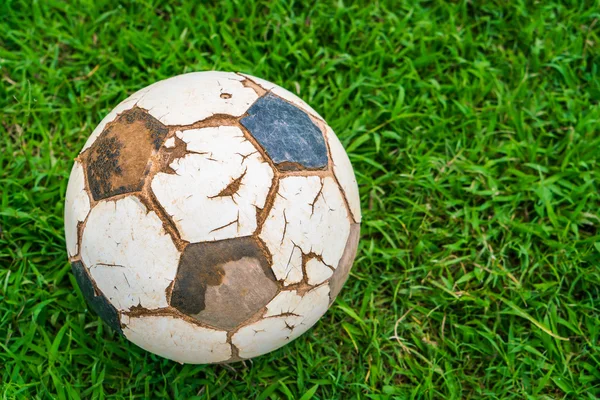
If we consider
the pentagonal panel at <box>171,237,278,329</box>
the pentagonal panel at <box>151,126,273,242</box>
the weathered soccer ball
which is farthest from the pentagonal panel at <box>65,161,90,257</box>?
the pentagonal panel at <box>171,237,278,329</box>

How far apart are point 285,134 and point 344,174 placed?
26cm

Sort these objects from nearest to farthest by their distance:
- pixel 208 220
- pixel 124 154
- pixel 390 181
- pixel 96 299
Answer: pixel 208 220, pixel 124 154, pixel 96 299, pixel 390 181

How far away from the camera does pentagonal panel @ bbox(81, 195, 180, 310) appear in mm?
1604

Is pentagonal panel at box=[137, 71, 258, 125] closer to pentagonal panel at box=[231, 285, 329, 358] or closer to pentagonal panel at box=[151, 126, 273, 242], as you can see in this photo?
pentagonal panel at box=[151, 126, 273, 242]

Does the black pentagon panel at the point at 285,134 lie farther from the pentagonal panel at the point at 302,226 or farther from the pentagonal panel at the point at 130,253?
the pentagonal panel at the point at 130,253

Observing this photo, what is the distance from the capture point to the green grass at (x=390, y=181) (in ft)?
7.22

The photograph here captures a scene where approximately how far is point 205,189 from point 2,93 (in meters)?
1.57

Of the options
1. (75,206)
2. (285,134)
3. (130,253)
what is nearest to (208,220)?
(130,253)

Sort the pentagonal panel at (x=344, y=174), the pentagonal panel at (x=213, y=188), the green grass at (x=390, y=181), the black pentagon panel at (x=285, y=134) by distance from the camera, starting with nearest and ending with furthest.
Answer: the pentagonal panel at (x=213, y=188), the black pentagon panel at (x=285, y=134), the pentagonal panel at (x=344, y=174), the green grass at (x=390, y=181)

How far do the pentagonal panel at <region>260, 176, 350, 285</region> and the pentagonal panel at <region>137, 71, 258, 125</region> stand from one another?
307mm

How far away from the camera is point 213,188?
1.60 meters

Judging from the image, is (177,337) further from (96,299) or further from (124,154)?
(124,154)

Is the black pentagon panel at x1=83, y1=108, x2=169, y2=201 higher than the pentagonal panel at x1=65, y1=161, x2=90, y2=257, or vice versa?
the black pentagon panel at x1=83, y1=108, x2=169, y2=201

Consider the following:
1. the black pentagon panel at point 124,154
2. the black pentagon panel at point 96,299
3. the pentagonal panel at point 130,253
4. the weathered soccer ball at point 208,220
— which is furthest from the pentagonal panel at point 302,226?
the black pentagon panel at point 96,299
